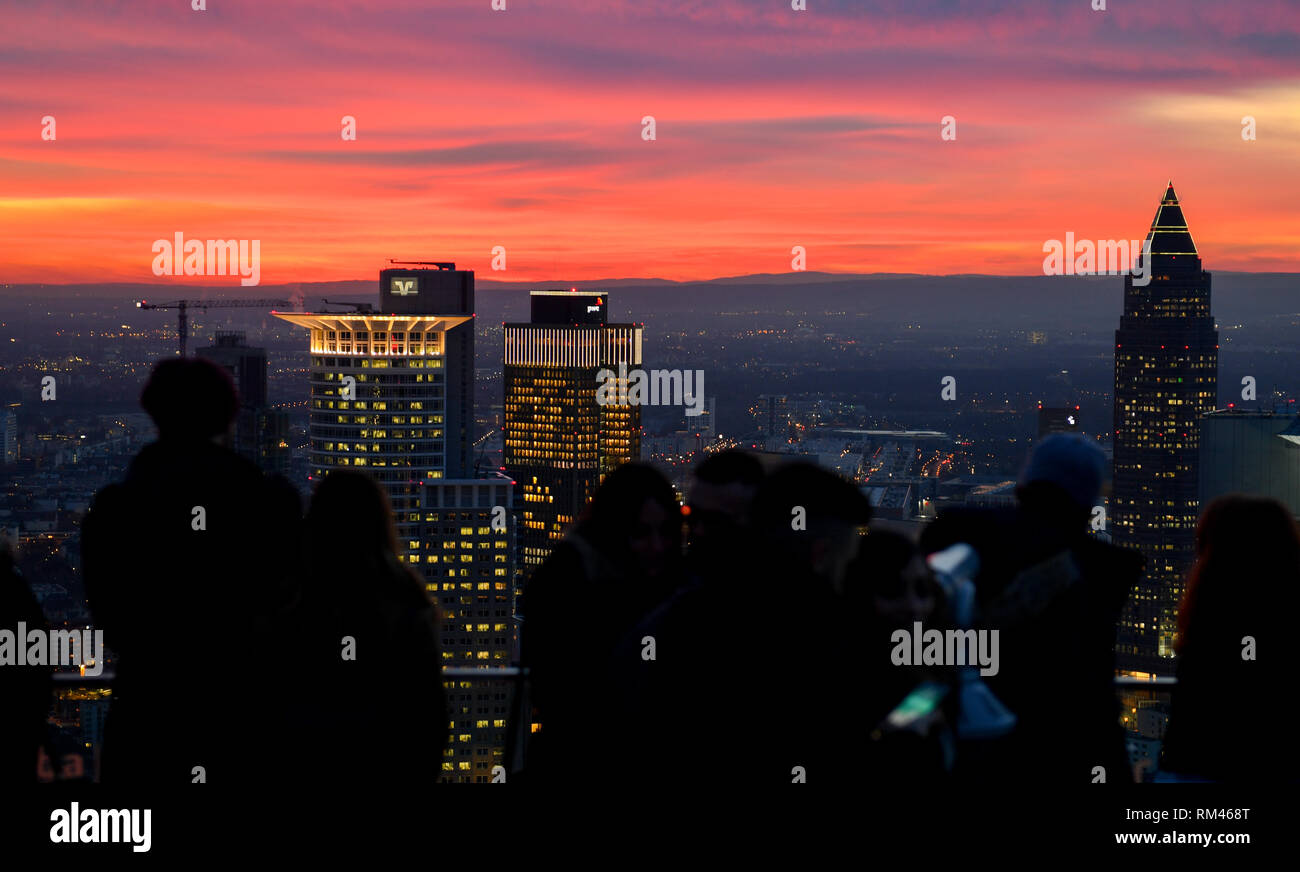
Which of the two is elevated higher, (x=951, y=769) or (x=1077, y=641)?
(x=1077, y=641)

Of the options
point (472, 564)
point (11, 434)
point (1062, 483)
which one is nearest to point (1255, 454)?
point (472, 564)

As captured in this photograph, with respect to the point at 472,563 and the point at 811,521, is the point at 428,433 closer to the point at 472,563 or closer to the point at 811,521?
the point at 472,563

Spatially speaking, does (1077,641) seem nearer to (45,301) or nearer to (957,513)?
(957,513)

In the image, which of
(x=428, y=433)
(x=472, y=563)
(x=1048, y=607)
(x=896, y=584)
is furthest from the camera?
(x=428, y=433)

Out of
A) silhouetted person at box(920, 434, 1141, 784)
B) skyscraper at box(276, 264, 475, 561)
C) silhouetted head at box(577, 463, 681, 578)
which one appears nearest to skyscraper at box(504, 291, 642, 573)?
skyscraper at box(276, 264, 475, 561)

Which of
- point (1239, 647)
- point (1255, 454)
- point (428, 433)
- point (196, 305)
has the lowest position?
point (1255, 454)

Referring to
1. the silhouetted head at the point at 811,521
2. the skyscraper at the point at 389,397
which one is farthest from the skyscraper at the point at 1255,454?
the skyscraper at the point at 389,397
